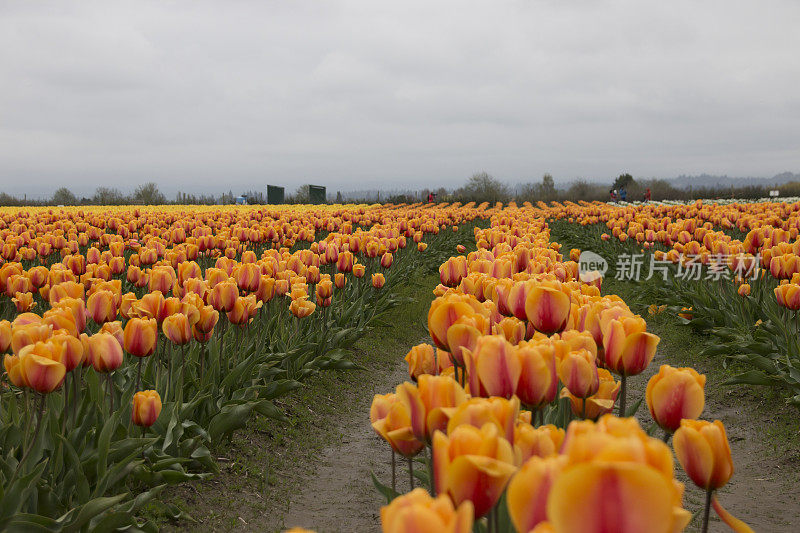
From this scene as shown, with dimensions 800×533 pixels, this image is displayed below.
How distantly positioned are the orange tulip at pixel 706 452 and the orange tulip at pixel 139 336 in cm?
295

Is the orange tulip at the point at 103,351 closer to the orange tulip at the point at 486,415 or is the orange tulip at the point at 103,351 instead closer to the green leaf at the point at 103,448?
the green leaf at the point at 103,448

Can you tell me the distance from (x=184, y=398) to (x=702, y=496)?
4162 millimetres

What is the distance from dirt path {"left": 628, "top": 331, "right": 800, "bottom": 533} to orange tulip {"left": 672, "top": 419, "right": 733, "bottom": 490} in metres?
3.19

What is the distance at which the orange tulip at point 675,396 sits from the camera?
1796mm

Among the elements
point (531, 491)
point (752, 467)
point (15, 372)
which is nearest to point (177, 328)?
point (15, 372)

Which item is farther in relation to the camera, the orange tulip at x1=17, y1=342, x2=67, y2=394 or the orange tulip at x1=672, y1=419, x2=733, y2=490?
the orange tulip at x1=17, y1=342, x2=67, y2=394

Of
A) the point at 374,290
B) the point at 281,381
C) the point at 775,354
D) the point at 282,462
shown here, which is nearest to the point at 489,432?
the point at 282,462

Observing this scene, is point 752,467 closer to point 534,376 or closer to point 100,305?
point 534,376

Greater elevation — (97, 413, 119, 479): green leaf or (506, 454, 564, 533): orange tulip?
(506, 454, 564, 533): orange tulip

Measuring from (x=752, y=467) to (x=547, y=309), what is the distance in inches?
162

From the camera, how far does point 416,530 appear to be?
94 cm

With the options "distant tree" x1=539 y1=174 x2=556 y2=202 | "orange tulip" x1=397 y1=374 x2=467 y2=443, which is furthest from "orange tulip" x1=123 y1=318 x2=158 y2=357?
"distant tree" x1=539 y1=174 x2=556 y2=202

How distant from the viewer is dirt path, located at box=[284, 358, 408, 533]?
14.7 ft

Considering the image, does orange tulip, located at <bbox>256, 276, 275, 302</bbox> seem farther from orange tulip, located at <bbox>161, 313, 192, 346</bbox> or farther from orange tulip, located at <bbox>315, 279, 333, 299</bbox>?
orange tulip, located at <bbox>161, 313, 192, 346</bbox>
